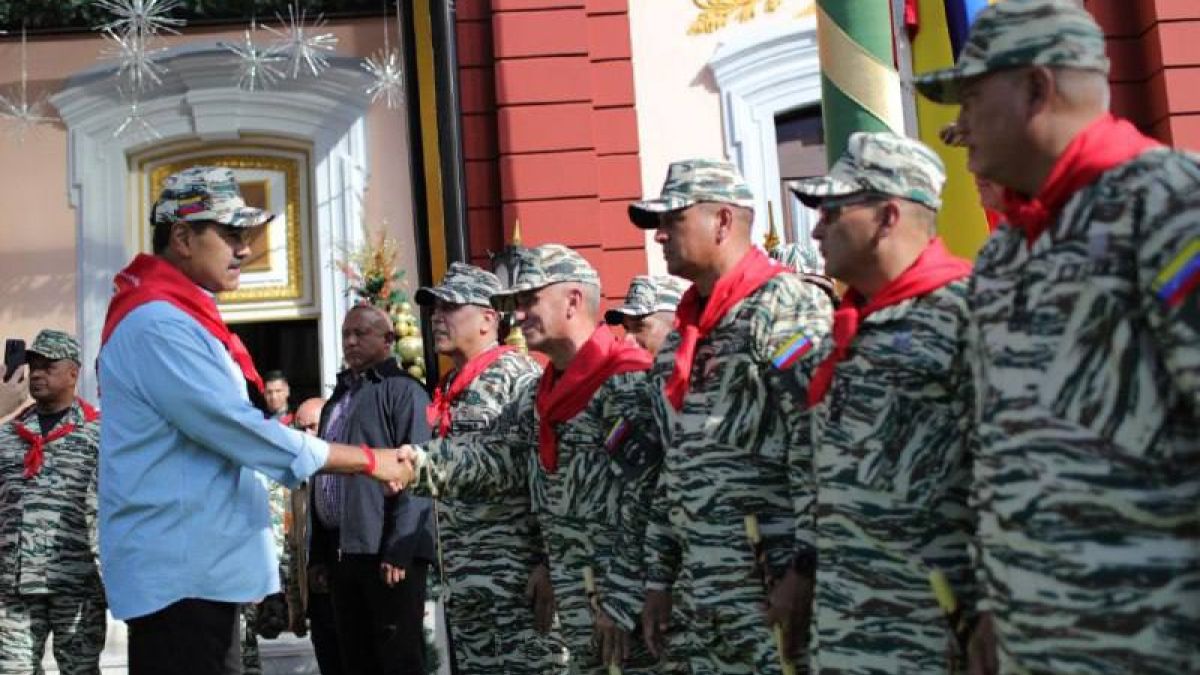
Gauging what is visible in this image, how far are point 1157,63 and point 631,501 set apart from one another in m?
6.06

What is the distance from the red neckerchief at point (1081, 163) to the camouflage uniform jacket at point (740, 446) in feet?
3.67

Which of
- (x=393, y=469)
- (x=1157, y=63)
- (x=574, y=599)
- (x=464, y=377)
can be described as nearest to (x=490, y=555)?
(x=574, y=599)

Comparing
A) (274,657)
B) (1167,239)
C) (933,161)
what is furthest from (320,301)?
(1167,239)

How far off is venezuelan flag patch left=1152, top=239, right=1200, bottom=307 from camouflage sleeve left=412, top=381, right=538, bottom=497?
304 centimetres

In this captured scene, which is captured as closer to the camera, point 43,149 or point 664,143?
point 664,143

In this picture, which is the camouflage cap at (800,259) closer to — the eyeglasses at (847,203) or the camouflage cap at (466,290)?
the camouflage cap at (466,290)

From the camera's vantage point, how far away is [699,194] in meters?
3.87

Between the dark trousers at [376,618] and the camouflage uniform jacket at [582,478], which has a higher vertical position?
the camouflage uniform jacket at [582,478]

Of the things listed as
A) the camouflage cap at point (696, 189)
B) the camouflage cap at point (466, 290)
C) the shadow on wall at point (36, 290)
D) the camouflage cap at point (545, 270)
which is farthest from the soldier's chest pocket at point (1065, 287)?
the shadow on wall at point (36, 290)

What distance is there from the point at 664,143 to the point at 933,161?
21.8 ft

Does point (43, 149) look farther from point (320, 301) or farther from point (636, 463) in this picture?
point (636, 463)

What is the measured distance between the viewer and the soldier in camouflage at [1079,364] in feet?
7.16

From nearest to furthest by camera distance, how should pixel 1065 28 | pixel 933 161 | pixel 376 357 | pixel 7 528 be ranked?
A: 1. pixel 1065 28
2. pixel 933 161
3. pixel 376 357
4. pixel 7 528

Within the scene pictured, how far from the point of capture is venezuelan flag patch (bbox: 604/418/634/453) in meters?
4.30
